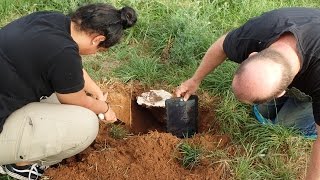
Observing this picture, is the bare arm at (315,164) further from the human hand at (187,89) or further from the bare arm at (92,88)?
the bare arm at (92,88)

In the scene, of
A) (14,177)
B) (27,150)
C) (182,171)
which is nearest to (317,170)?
(182,171)

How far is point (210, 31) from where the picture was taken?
3.84 m

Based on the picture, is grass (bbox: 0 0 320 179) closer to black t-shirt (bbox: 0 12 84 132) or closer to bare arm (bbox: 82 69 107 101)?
bare arm (bbox: 82 69 107 101)

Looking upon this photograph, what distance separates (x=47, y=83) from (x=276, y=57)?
3.98 ft

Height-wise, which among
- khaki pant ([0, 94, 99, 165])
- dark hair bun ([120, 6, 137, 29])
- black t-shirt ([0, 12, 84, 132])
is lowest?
khaki pant ([0, 94, 99, 165])

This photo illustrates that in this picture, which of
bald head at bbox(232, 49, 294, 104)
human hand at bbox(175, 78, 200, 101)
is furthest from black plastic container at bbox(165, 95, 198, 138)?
bald head at bbox(232, 49, 294, 104)

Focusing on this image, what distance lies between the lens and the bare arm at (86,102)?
2.44m

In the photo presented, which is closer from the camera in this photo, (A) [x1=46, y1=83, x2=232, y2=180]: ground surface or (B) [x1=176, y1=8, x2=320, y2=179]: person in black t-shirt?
(B) [x1=176, y1=8, x2=320, y2=179]: person in black t-shirt

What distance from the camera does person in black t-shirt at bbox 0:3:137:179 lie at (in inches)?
87.4

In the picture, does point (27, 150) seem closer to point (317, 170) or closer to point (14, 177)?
point (14, 177)

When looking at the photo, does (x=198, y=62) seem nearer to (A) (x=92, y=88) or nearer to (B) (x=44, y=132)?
(A) (x=92, y=88)

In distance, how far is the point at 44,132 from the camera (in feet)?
8.00

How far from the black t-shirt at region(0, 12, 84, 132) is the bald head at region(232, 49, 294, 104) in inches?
34.4

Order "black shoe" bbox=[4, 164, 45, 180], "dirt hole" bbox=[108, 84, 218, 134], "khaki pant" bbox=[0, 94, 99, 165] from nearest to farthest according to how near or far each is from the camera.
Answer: "khaki pant" bbox=[0, 94, 99, 165], "black shoe" bbox=[4, 164, 45, 180], "dirt hole" bbox=[108, 84, 218, 134]
